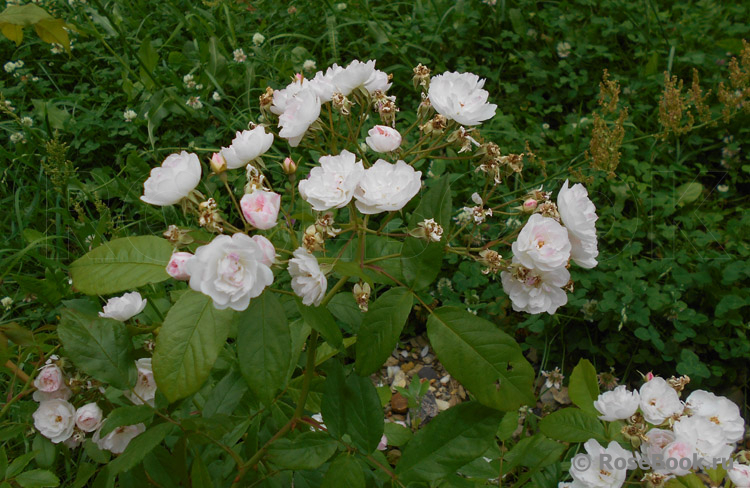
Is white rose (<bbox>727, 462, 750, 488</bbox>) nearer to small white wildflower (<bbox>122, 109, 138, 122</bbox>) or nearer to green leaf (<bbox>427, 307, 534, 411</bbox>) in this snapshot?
green leaf (<bbox>427, 307, 534, 411</bbox>)

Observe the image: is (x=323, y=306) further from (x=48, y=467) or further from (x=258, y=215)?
(x=48, y=467)

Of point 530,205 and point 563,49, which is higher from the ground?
point 530,205

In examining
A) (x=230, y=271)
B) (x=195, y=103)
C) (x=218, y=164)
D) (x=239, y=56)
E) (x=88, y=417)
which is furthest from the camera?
(x=239, y=56)

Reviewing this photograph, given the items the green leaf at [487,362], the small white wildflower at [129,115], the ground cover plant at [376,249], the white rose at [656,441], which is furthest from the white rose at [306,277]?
the small white wildflower at [129,115]

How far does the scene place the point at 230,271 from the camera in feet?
Answer: 2.60

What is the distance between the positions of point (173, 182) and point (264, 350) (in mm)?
322

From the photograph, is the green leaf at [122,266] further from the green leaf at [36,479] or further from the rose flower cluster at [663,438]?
the rose flower cluster at [663,438]

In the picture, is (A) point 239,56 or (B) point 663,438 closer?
(B) point 663,438

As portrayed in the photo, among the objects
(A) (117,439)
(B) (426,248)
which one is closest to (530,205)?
(B) (426,248)

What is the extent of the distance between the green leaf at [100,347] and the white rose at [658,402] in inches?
38.6

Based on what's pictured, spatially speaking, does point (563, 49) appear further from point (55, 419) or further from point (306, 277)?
point (55, 419)

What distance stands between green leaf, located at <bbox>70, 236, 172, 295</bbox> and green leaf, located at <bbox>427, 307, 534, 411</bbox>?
1.56 feet

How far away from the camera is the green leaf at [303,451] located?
1.02m

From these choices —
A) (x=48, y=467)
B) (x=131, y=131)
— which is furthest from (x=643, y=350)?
(x=131, y=131)
